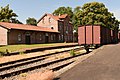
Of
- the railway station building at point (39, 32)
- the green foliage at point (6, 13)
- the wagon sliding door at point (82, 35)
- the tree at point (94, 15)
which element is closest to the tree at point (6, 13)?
the green foliage at point (6, 13)

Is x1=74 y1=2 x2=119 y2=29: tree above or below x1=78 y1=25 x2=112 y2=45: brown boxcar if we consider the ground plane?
above

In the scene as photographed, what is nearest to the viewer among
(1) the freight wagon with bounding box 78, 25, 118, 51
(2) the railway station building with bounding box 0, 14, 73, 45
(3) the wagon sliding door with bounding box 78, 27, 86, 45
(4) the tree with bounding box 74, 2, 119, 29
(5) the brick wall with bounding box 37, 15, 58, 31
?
(1) the freight wagon with bounding box 78, 25, 118, 51

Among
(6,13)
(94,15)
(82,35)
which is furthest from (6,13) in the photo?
(82,35)

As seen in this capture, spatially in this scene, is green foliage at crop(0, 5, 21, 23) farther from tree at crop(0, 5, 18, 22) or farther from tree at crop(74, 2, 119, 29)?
tree at crop(74, 2, 119, 29)

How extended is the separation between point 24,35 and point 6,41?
18.7 ft

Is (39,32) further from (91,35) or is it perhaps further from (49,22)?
(91,35)

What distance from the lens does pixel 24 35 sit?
46.9 metres

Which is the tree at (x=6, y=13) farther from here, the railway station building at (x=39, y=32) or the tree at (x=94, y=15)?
the tree at (x=94, y=15)

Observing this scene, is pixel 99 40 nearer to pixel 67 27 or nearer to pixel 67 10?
pixel 67 27

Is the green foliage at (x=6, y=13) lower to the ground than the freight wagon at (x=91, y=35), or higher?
higher

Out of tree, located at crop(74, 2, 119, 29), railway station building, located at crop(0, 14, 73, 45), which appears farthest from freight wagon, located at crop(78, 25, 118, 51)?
tree, located at crop(74, 2, 119, 29)

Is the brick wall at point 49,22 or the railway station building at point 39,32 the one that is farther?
the brick wall at point 49,22

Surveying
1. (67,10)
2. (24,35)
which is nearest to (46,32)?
(24,35)

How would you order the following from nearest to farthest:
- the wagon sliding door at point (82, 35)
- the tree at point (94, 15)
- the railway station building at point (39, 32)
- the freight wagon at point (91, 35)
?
the freight wagon at point (91, 35) → the wagon sliding door at point (82, 35) → the railway station building at point (39, 32) → the tree at point (94, 15)
